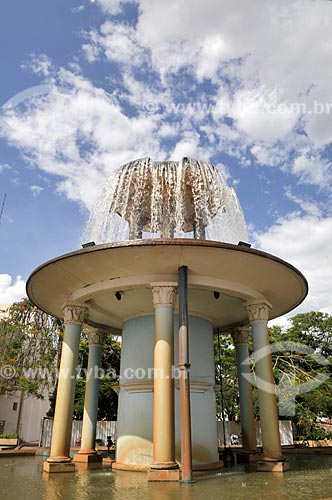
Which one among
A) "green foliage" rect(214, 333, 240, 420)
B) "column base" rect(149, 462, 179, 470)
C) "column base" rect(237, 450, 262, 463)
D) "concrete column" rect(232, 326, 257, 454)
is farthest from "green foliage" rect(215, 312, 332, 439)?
"column base" rect(149, 462, 179, 470)

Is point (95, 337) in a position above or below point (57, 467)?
above

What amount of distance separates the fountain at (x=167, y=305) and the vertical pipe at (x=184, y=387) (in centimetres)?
3

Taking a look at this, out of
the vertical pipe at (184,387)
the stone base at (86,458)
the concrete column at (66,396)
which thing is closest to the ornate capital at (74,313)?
the concrete column at (66,396)

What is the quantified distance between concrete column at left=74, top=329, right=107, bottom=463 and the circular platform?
2428 mm

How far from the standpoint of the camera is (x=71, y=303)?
1372 centimetres

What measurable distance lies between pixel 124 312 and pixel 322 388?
51.7 ft

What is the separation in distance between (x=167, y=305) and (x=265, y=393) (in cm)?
431

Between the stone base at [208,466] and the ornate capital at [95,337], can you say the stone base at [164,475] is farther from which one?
the ornate capital at [95,337]

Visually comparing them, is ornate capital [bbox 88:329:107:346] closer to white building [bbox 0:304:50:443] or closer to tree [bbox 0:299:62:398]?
tree [bbox 0:299:62:398]

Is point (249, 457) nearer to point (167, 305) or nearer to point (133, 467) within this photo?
point (133, 467)

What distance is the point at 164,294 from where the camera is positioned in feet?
38.5

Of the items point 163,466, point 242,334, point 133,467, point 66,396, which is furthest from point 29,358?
point 163,466

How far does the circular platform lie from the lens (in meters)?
11.2

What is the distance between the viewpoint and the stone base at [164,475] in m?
9.68
